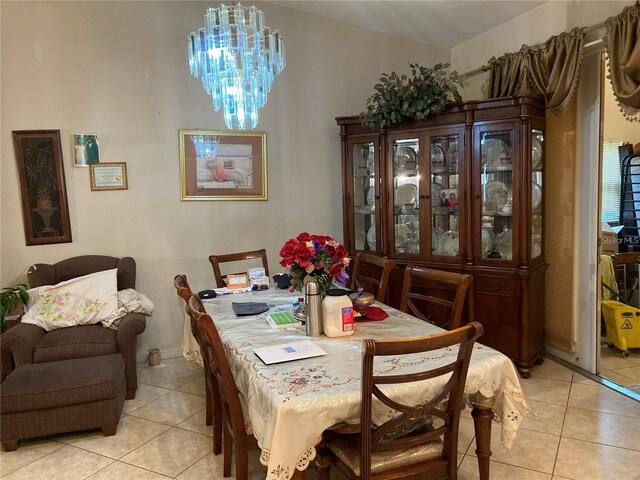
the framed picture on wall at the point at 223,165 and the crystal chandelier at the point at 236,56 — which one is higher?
the crystal chandelier at the point at 236,56

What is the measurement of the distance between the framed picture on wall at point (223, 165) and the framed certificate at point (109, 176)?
1.46 feet

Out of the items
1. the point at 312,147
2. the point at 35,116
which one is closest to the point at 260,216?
the point at 312,147

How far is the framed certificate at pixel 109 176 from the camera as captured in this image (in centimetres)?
377

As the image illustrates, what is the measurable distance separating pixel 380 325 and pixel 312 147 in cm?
244

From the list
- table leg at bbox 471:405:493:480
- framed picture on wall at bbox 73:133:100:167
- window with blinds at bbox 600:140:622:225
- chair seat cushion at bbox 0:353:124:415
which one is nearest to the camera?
table leg at bbox 471:405:493:480

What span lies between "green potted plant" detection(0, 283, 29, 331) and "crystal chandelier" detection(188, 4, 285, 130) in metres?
1.88

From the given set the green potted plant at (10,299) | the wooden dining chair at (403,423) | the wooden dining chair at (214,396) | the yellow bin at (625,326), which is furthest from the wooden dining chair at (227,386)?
the yellow bin at (625,326)

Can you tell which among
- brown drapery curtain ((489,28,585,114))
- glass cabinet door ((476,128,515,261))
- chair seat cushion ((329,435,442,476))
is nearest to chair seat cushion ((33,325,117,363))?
chair seat cushion ((329,435,442,476))

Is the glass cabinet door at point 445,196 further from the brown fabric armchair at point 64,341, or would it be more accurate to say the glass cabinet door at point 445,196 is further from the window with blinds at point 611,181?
the window with blinds at point 611,181

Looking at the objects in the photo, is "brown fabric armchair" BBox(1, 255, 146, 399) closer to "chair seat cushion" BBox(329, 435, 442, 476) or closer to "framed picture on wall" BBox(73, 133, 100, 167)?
"framed picture on wall" BBox(73, 133, 100, 167)

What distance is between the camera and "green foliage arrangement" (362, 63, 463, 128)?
11.5 ft

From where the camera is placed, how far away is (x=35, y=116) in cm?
360

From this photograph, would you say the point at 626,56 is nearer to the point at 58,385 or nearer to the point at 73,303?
the point at 58,385

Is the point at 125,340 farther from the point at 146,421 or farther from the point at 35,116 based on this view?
the point at 35,116
